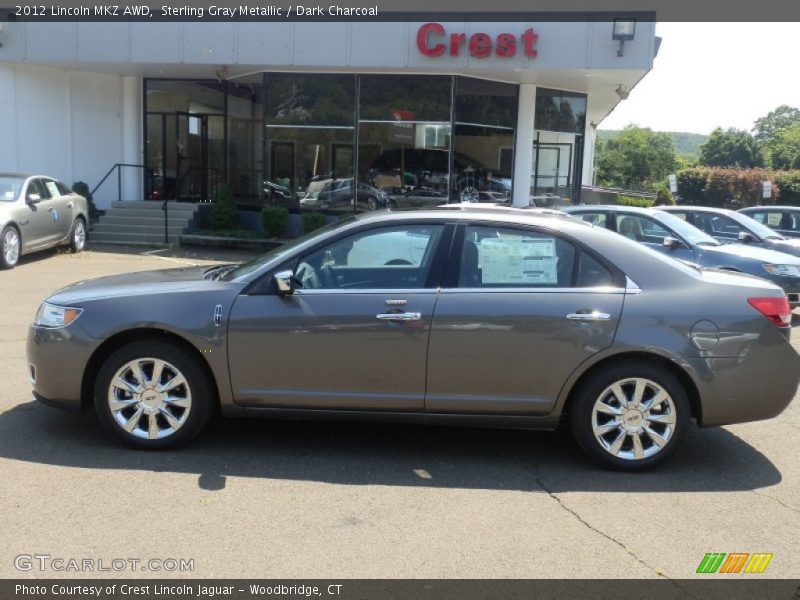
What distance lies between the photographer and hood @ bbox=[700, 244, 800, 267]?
9852 mm

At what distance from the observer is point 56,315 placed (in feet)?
16.3

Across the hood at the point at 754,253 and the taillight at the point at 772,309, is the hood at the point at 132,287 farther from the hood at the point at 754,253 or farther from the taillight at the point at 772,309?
the hood at the point at 754,253

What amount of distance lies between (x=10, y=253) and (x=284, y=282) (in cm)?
968

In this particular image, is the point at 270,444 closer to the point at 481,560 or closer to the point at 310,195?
the point at 481,560

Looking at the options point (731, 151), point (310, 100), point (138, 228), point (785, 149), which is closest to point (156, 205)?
point (138, 228)

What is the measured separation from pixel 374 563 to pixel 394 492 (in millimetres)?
854

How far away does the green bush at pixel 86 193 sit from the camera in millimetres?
19438

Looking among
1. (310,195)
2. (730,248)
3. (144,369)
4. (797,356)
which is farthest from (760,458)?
(310,195)

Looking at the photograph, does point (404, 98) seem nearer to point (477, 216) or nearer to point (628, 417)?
point (477, 216)

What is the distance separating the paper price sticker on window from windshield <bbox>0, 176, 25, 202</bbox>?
1072cm

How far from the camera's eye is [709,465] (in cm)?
502

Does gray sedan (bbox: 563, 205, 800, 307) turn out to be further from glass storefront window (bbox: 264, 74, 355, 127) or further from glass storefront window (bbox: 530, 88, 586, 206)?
glass storefront window (bbox: 530, 88, 586, 206)

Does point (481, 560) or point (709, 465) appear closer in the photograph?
point (481, 560)

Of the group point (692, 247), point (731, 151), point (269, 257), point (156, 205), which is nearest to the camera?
point (269, 257)
